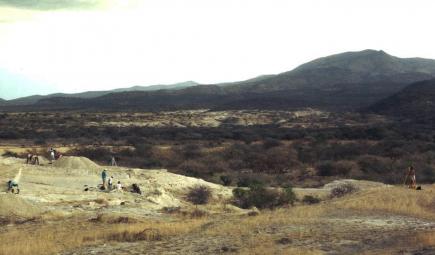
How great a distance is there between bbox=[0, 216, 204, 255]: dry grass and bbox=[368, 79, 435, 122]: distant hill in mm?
72027

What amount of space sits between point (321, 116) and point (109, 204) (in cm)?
7733

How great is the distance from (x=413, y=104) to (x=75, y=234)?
87491mm

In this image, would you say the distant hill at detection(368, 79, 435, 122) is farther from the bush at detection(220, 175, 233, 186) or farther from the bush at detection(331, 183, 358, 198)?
the bush at detection(331, 183, 358, 198)

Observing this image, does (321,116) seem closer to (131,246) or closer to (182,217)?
(182,217)

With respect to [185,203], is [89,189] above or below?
above

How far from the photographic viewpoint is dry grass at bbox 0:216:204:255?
16031 mm

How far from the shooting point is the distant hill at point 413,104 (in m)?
90.2

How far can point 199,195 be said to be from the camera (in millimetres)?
31703

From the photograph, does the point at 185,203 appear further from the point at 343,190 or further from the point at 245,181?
the point at 343,190

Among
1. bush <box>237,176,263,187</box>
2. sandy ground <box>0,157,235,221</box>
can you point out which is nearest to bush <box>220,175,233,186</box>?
bush <box>237,176,263,187</box>

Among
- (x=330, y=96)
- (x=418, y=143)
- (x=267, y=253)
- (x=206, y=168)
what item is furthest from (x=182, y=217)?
(x=330, y=96)

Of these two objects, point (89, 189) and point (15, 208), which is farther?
point (89, 189)

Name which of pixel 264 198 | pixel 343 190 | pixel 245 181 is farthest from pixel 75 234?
pixel 245 181

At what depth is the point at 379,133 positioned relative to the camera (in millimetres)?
61031
